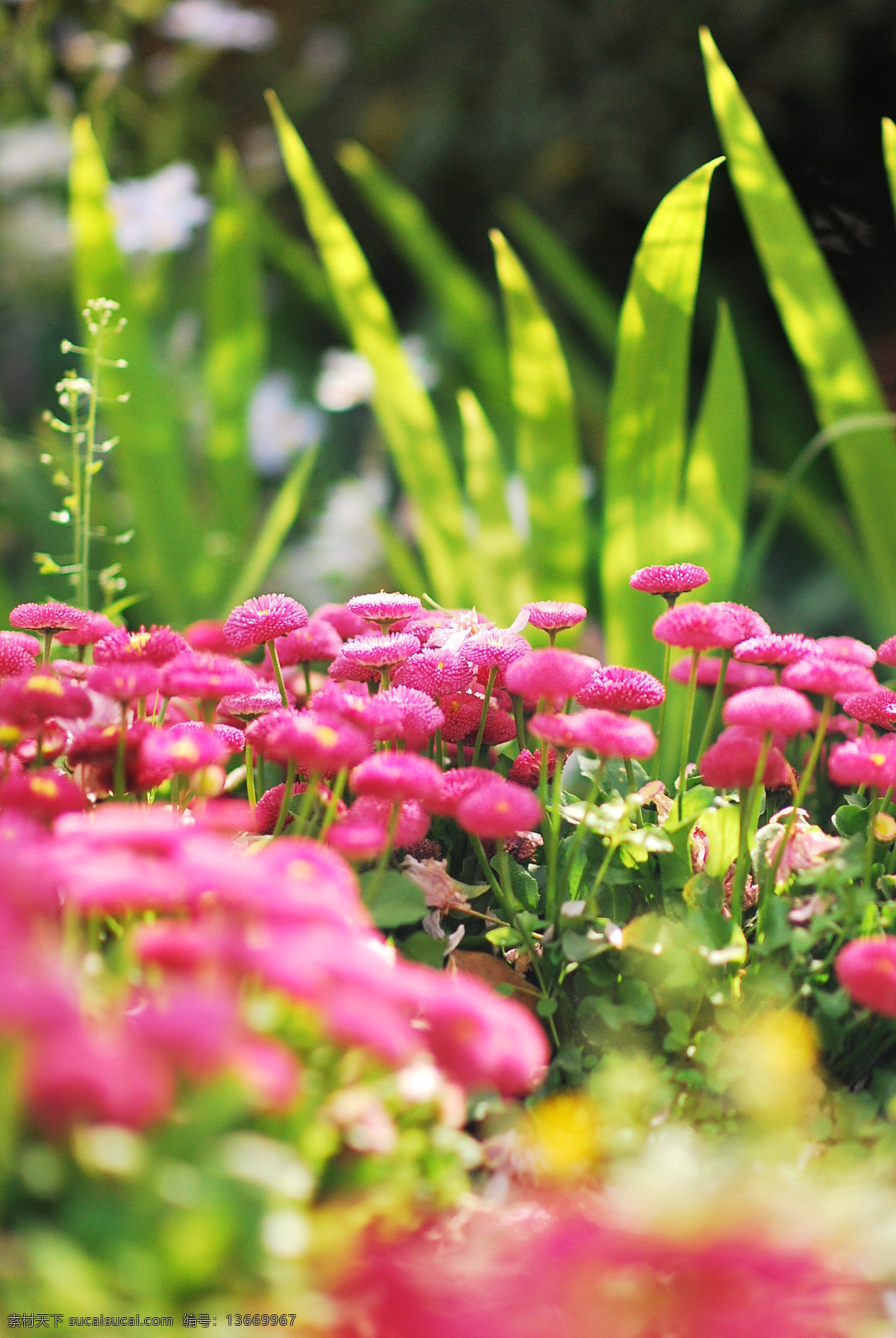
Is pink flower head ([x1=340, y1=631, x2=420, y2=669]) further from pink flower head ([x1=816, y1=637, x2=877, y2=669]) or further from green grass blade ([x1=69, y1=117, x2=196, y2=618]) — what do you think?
green grass blade ([x1=69, y1=117, x2=196, y2=618])

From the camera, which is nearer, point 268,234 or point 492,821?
point 492,821

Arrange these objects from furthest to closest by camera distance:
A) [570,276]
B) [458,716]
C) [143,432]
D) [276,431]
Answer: [276,431] → [570,276] → [143,432] → [458,716]

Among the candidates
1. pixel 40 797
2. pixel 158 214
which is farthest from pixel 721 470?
pixel 158 214

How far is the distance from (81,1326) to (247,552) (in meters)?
1.31

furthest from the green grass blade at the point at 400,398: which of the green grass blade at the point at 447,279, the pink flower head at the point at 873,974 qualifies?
the pink flower head at the point at 873,974

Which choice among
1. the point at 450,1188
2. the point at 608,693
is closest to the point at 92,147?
the point at 608,693

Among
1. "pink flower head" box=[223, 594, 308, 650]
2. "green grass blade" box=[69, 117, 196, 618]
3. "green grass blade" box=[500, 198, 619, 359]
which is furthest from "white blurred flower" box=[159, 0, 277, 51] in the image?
"pink flower head" box=[223, 594, 308, 650]

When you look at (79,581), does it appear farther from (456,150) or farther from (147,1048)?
(456,150)

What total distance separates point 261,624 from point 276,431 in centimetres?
173

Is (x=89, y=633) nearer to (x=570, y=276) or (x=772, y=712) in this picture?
(x=772, y=712)

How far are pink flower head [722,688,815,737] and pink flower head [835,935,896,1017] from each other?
113 mm

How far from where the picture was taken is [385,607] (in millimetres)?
676

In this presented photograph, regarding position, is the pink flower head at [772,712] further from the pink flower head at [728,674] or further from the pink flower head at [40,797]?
the pink flower head at [40,797]

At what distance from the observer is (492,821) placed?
0.51 meters
